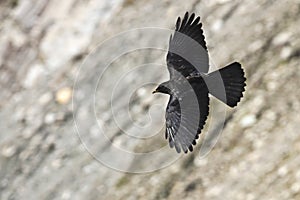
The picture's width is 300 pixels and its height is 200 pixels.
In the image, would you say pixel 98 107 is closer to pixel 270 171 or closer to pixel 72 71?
pixel 72 71

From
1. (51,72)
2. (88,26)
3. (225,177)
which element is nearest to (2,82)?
(51,72)

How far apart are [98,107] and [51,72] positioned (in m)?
0.71

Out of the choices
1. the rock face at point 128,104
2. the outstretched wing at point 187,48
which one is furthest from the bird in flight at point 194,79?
the rock face at point 128,104

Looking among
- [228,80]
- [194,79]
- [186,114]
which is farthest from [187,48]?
[186,114]

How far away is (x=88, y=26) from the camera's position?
9.42 meters

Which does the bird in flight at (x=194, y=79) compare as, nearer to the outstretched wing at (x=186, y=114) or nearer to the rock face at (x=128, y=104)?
the outstretched wing at (x=186, y=114)

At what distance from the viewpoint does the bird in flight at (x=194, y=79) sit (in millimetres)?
6676

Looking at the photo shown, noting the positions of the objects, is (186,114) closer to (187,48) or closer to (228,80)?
(228,80)

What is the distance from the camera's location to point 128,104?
355 inches

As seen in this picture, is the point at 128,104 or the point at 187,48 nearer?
the point at 187,48

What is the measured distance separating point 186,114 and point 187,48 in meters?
0.68

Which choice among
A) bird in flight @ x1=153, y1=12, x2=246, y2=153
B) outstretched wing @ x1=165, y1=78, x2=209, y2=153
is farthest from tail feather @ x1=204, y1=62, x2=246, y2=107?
outstretched wing @ x1=165, y1=78, x2=209, y2=153

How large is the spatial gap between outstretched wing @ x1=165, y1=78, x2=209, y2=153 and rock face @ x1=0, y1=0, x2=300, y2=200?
1621mm

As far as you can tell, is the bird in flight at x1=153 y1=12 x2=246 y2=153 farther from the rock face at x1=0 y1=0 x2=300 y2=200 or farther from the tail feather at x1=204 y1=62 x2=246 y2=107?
the rock face at x1=0 y1=0 x2=300 y2=200
